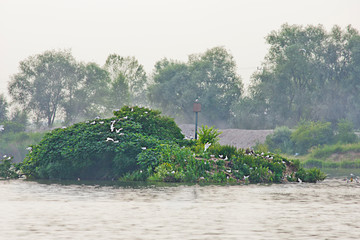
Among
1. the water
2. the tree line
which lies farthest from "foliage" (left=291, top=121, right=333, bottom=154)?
the water

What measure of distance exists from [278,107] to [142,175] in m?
62.8

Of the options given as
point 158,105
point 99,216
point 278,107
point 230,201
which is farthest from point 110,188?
point 158,105

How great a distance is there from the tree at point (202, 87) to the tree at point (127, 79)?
198 inches

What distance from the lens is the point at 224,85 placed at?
103 m

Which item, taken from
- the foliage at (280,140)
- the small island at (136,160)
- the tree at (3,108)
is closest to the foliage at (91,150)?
the small island at (136,160)

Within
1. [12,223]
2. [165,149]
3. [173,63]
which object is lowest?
[12,223]

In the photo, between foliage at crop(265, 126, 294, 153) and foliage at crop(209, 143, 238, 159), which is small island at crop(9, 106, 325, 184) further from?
foliage at crop(265, 126, 294, 153)

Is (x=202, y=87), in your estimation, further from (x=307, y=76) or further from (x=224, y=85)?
(x=307, y=76)

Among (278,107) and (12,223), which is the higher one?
(278,107)

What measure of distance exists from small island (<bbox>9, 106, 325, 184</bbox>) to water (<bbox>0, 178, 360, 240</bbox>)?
3.71 m

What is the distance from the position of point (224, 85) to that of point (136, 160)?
241 ft

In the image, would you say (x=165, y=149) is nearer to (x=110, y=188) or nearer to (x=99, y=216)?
(x=110, y=188)

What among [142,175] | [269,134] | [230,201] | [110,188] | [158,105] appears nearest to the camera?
[230,201]

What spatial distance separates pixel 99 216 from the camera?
635 inches
